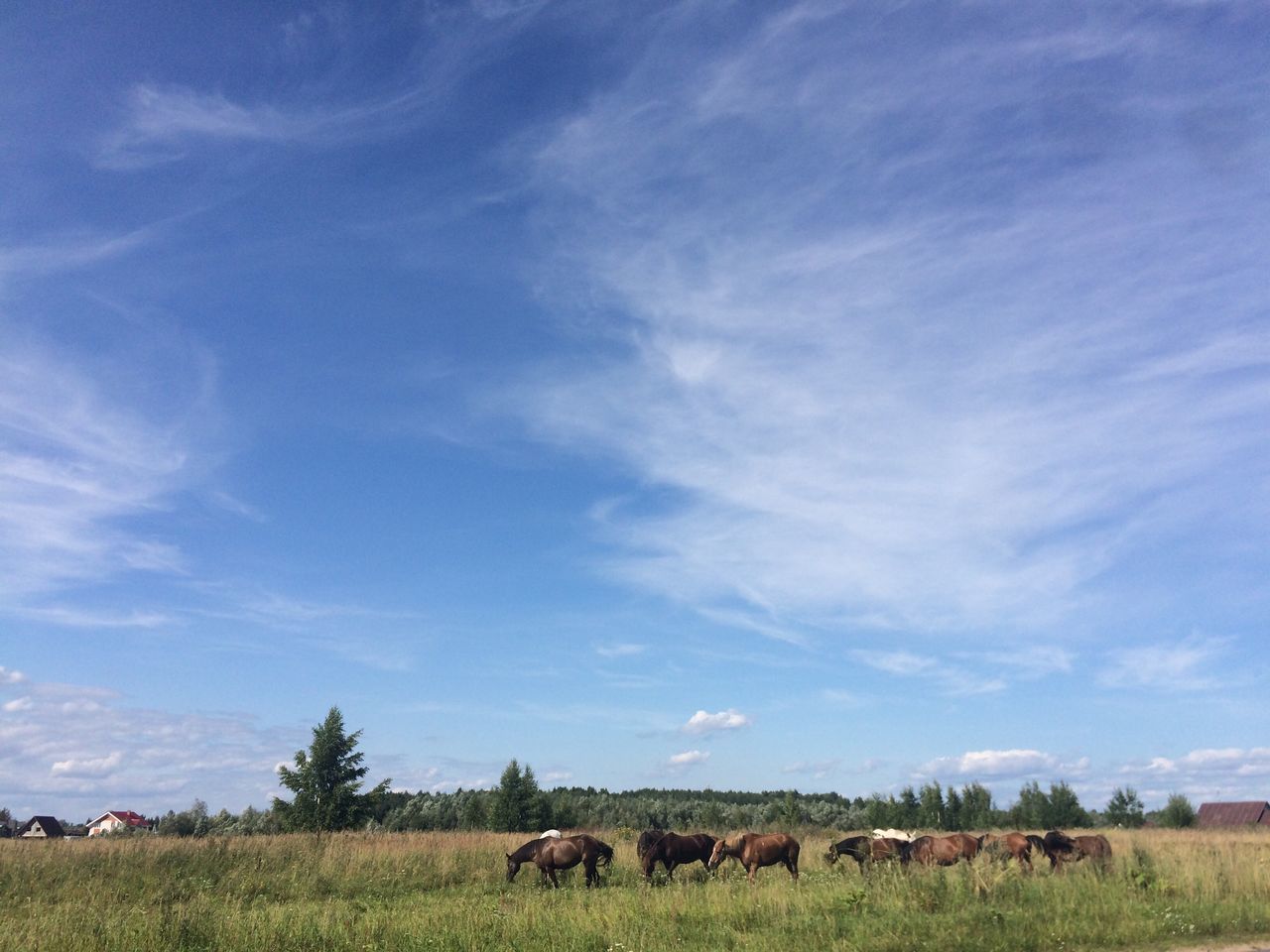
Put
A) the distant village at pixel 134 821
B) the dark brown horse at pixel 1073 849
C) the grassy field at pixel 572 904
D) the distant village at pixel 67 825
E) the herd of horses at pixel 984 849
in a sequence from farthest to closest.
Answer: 1. the distant village at pixel 67 825
2. the distant village at pixel 134 821
3. the herd of horses at pixel 984 849
4. the dark brown horse at pixel 1073 849
5. the grassy field at pixel 572 904

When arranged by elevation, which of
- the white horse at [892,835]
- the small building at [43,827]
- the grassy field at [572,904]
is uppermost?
the white horse at [892,835]

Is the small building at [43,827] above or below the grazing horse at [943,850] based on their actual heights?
below

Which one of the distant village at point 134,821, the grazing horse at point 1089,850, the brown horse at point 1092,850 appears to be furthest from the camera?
the distant village at point 134,821

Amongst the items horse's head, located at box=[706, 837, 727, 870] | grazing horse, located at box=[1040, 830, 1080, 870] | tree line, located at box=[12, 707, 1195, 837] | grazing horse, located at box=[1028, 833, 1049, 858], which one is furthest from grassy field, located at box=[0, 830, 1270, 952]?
tree line, located at box=[12, 707, 1195, 837]

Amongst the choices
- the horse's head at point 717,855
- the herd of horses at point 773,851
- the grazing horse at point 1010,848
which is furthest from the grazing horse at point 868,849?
the horse's head at point 717,855

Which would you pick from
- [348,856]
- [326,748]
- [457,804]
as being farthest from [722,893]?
[457,804]

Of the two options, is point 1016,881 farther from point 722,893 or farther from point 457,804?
point 457,804

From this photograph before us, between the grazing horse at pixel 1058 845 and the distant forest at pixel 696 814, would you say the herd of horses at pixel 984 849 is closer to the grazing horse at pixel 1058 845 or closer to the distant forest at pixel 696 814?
the grazing horse at pixel 1058 845

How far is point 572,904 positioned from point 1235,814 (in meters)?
70.6

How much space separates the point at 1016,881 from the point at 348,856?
1799cm

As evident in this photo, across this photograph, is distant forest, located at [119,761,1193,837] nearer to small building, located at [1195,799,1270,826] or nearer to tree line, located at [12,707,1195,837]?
tree line, located at [12,707,1195,837]

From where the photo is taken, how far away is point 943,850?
20984mm

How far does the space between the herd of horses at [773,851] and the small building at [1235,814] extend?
52.5 metres

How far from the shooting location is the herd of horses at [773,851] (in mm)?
20781
